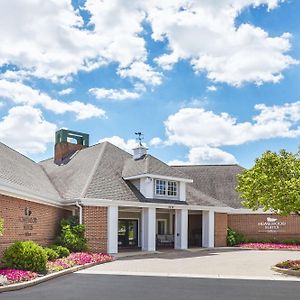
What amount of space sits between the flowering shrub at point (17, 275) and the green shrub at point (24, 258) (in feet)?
1.92

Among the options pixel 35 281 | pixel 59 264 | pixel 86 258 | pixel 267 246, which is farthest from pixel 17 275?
pixel 267 246

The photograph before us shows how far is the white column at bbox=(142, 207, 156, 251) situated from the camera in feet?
83.4

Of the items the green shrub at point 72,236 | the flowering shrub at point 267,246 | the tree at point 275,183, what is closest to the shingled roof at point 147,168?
the green shrub at point 72,236

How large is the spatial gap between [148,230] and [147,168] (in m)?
3.54

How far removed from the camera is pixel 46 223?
2112 cm

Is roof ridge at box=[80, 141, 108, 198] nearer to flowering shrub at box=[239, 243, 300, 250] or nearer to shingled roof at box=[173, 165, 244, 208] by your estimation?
shingled roof at box=[173, 165, 244, 208]

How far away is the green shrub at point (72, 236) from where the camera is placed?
69.8ft

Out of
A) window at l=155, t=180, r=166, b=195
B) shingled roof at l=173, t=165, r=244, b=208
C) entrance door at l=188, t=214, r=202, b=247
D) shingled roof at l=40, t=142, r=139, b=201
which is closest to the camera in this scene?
shingled roof at l=40, t=142, r=139, b=201

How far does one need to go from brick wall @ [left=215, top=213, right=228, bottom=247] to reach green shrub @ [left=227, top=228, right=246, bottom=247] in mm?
414

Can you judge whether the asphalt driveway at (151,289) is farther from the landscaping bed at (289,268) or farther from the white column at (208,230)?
the white column at (208,230)

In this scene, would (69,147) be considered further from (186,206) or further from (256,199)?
(256,199)

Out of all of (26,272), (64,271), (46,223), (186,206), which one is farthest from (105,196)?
(26,272)

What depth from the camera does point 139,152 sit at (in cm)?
2888

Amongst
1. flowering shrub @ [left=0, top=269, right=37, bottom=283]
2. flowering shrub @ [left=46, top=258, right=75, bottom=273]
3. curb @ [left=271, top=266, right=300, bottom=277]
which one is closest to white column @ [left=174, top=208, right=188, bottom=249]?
curb @ [left=271, top=266, right=300, bottom=277]
